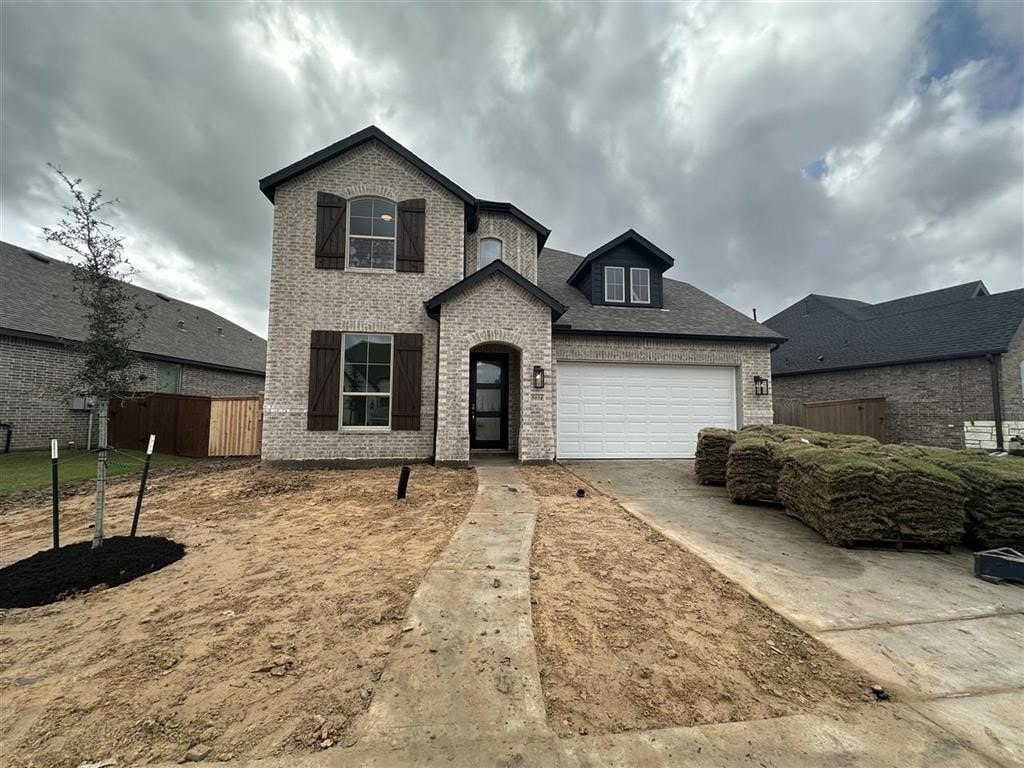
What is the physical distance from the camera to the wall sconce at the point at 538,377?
9.23 m

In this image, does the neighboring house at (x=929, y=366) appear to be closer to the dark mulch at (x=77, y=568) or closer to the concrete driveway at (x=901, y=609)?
the concrete driveway at (x=901, y=609)

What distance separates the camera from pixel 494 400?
11.2 meters

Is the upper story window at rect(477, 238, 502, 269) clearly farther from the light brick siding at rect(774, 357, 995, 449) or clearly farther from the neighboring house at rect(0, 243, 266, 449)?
the light brick siding at rect(774, 357, 995, 449)

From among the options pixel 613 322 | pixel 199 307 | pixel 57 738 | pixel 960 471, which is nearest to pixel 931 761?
pixel 57 738

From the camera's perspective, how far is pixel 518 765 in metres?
1.68

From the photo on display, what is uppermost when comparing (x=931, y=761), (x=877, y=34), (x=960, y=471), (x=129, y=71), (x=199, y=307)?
(x=877, y=34)

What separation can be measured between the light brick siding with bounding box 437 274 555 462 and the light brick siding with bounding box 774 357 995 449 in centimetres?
1348

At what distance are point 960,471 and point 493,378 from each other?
870 cm

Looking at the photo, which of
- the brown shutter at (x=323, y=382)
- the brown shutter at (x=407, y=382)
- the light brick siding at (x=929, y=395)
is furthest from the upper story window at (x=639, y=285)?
the light brick siding at (x=929, y=395)

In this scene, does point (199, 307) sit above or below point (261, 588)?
above

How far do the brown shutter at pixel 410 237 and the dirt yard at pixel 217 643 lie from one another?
6.30m

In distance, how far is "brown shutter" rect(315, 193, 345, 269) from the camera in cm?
924

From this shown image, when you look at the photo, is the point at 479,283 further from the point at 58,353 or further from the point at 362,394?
the point at 58,353

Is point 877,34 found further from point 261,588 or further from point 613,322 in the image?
point 261,588
